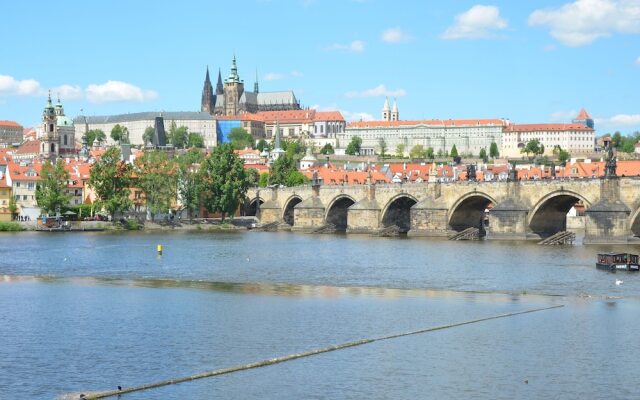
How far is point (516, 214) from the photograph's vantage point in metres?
67.9

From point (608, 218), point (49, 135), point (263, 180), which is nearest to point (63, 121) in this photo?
point (49, 135)

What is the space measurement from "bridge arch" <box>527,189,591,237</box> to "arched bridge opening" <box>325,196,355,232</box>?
20943 millimetres

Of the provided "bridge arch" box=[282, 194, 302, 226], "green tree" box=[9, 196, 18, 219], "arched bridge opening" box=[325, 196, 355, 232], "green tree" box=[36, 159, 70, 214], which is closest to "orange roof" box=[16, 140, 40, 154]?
"green tree" box=[9, 196, 18, 219]

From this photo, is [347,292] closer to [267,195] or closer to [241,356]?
[241,356]

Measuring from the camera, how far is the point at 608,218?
203ft

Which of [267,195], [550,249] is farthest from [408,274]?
[267,195]

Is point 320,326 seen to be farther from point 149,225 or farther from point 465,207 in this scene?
point 149,225

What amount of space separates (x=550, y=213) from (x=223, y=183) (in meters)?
30.9

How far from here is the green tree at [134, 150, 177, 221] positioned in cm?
8606

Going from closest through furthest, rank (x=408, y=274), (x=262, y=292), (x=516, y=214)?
(x=262, y=292) → (x=408, y=274) → (x=516, y=214)

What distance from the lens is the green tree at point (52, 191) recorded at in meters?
84.8

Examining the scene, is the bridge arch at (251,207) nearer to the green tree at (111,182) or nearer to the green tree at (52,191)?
the green tree at (111,182)

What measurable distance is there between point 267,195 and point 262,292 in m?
56.2

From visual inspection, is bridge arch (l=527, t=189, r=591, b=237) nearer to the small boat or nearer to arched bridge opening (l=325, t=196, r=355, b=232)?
the small boat
